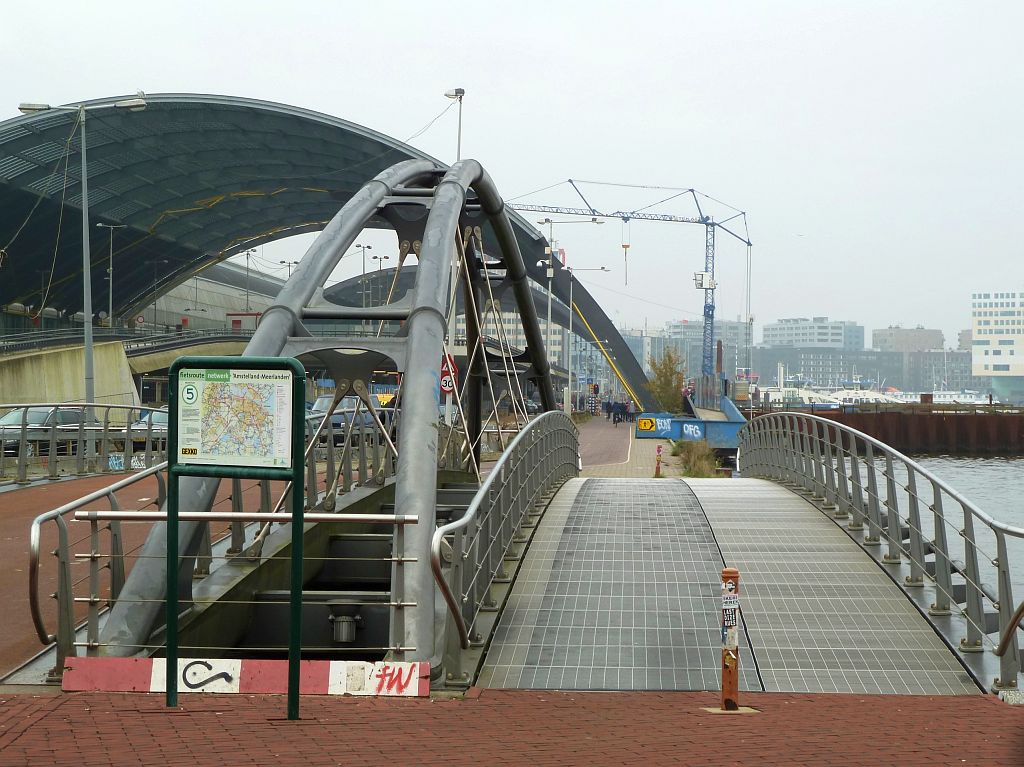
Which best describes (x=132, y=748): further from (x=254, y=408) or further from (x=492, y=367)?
(x=492, y=367)

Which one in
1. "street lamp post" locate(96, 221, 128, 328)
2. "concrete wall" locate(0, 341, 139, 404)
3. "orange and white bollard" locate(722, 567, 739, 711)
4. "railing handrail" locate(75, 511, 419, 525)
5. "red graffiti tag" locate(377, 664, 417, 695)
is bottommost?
"red graffiti tag" locate(377, 664, 417, 695)

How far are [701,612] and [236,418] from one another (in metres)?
4.93

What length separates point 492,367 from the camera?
23609mm

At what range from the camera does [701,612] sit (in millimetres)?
10242

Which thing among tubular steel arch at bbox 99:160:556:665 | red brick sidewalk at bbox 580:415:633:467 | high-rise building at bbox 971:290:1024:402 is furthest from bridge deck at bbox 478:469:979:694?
high-rise building at bbox 971:290:1024:402

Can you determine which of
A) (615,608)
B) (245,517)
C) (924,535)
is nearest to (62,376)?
(924,535)

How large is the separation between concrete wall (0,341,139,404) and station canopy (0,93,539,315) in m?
9.05

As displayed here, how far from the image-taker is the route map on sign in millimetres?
7215

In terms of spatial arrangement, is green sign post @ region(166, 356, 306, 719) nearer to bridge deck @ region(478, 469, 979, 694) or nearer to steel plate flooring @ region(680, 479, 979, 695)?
bridge deck @ region(478, 469, 979, 694)

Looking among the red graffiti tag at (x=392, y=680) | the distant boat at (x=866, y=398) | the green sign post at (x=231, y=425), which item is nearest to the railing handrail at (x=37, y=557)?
the green sign post at (x=231, y=425)

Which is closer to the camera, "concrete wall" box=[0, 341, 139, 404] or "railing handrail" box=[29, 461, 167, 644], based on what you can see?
"railing handrail" box=[29, 461, 167, 644]

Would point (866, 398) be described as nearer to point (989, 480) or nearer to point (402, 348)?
point (989, 480)

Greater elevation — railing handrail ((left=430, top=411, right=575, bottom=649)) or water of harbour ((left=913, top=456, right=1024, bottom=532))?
railing handrail ((left=430, top=411, right=575, bottom=649))

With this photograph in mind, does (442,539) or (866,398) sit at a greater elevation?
(442,539)
